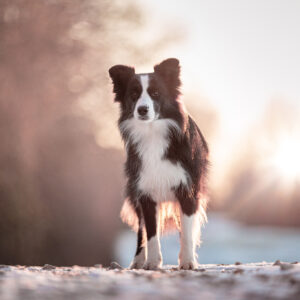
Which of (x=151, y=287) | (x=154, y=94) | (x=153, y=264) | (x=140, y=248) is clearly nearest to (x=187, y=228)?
(x=153, y=264)

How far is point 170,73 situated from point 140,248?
7.91ft

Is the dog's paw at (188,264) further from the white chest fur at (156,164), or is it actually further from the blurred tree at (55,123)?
the blurred tree at (55,123)

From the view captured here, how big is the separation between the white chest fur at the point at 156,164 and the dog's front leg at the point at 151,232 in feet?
0.39

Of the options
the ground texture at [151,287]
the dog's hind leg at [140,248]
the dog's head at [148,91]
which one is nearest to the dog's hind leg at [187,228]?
the dog's hind leg at [140,248]

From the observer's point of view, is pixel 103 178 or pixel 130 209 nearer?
pixel 130 209

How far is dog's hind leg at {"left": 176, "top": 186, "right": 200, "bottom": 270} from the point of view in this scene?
6270mm

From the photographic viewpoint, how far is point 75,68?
17.3 m

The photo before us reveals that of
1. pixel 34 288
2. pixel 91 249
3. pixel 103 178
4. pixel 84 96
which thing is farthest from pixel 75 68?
pixel 34 288

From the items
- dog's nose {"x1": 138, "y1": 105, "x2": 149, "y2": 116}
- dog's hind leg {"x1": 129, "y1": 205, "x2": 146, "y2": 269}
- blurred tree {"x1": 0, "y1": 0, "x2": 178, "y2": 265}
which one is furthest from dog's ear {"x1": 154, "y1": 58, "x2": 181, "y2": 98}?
blurred tree {"x1": 0, "y1": 0, "x2": 178, "y2": 265}

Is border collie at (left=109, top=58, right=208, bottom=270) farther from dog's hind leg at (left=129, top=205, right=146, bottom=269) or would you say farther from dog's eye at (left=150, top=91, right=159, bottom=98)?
dog's hind leg at (left=129, top=205, right=146, bottom=269)

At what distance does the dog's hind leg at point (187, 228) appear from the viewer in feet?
20.6

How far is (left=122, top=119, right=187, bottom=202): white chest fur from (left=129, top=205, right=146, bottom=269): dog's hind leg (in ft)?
1.87

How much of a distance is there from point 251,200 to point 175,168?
27.8 metres

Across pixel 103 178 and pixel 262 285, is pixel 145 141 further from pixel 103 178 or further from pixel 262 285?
pixel 103 178
